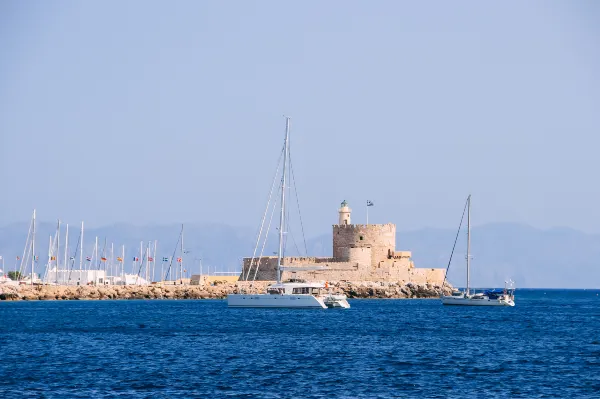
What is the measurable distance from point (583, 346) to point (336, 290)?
33.5 m

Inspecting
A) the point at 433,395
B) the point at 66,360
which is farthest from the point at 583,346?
the point at 66,360

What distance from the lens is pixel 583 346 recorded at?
3369 centimetres

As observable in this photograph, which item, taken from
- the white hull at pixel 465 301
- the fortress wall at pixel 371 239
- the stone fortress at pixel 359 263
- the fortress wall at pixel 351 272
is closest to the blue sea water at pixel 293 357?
the white hull at pixel 465 301

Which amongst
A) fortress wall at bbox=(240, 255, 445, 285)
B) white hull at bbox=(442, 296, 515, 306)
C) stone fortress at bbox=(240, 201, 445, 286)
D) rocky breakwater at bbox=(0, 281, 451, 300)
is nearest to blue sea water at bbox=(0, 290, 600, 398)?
white hull at bbox=(442, 296, 515, 306)

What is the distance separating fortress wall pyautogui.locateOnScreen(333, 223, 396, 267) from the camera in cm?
7375

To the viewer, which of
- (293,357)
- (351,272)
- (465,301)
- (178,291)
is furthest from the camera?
(351,272)

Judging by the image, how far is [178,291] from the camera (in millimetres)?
69375

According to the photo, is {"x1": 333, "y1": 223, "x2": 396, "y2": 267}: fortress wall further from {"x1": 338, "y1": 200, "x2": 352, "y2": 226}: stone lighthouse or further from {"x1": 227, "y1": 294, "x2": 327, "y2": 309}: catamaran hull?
{"x1": 227, "y1": 294, "x2": 327, "y2": 309}: catamaran hull

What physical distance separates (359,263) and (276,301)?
22.1 metres

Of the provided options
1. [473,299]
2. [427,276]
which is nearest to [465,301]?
[473,299]

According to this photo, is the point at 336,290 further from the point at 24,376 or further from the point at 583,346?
the point at 24,376

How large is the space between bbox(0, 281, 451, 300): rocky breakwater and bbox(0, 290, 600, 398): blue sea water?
666 inches

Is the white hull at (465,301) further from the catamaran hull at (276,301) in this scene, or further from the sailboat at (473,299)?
the catamaran hull at (276,301)

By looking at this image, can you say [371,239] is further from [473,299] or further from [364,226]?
[473,299]
